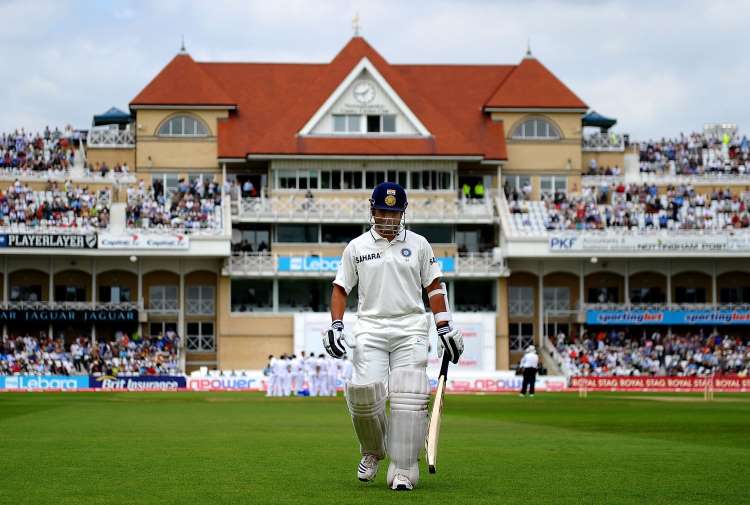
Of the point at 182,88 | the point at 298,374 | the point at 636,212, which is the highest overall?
the point at 182,88

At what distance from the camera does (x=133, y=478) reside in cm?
1227

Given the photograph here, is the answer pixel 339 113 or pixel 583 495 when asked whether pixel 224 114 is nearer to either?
pixel 339 113

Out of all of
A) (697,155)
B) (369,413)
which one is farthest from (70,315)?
(369,413)

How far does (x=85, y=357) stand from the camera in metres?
59.7

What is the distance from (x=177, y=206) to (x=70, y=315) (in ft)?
24.5

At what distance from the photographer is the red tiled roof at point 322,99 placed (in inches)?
2638

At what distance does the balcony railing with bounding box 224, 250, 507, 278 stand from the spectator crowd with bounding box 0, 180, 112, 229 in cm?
674

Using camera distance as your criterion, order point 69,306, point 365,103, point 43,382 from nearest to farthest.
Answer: point 43,382, point 69,306, point 365,103

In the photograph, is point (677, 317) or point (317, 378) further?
point (677, 317)

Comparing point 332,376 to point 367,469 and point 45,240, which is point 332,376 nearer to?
point 45,240

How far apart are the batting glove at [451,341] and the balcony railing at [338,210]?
175 feet

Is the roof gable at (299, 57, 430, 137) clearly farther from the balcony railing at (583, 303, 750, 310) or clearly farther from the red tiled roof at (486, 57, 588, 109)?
the balcony railing at (583, 303, 750, 310)

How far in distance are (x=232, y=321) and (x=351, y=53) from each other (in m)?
16.7

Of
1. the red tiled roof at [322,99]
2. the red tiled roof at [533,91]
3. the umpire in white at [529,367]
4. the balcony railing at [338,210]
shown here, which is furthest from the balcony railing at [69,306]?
the umpire in white at [529,367]
